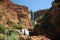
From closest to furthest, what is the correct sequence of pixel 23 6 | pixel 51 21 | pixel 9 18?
pixel 51 21 → pixel 9 18 → pixel 23 6

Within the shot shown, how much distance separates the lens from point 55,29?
20734 millimetres

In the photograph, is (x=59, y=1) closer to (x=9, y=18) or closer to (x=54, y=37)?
(x=54, y=37)

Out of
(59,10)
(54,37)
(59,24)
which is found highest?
(59,10)

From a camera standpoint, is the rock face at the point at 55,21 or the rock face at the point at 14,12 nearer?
the rock face at the point at 55,21

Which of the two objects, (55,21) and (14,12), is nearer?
(55,21)

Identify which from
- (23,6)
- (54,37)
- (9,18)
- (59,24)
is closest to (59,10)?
(59,24)

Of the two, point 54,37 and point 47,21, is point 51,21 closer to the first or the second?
point 47,21

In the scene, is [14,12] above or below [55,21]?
above

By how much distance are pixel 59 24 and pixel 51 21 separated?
228cm

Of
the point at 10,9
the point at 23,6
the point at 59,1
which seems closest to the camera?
the point at 59,1

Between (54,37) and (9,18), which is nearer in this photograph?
(54,37)

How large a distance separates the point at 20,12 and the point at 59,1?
17406mm

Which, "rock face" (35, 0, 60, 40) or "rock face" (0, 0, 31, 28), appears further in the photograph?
"rock face" (0, 0, 31, 28)

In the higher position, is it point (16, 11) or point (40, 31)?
point (16, 11)
